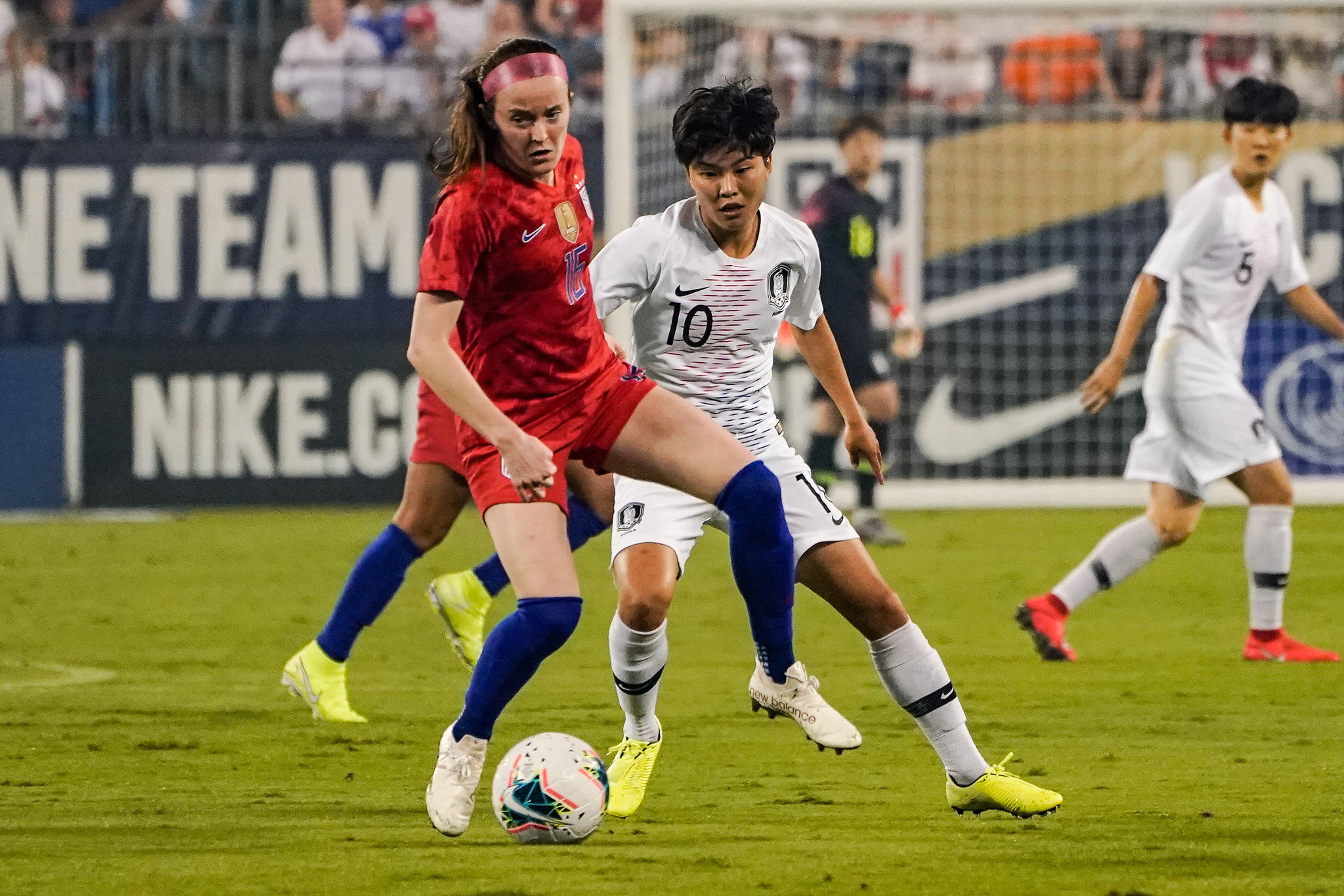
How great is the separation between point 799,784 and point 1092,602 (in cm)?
458

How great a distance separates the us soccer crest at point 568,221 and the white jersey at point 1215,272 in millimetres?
3618

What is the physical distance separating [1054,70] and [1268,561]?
7015 millimetres

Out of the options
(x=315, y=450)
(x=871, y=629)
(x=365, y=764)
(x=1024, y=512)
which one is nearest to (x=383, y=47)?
(x=315, y=450)

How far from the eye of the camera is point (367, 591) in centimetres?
691

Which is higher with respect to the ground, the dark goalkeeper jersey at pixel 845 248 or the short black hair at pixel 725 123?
the short black hair at pixel 725 123

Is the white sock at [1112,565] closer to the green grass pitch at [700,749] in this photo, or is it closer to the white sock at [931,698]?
the green grass pitch at [700,749]

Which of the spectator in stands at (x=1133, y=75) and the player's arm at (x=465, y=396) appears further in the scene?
the spectator in stands at (x=1133, y=75)

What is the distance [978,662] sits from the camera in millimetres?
8125

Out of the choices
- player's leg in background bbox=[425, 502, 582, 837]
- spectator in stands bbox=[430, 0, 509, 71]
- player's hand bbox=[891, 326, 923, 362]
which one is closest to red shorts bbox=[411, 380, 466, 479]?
player's leg in background bbox=[425, 502, 582, 837]

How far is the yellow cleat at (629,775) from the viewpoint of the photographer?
536 cm

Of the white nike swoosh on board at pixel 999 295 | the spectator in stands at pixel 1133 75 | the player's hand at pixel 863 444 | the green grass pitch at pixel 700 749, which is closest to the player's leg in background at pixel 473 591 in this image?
the green grass pitch at pixel 700 749

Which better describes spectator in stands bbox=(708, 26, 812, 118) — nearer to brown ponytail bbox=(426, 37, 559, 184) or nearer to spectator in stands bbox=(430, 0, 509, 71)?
spectator in stands bbox=(430, 0, 509, 71)

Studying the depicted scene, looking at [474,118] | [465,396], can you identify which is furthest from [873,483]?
[465,396]

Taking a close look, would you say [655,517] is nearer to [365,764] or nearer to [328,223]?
[365,764]
